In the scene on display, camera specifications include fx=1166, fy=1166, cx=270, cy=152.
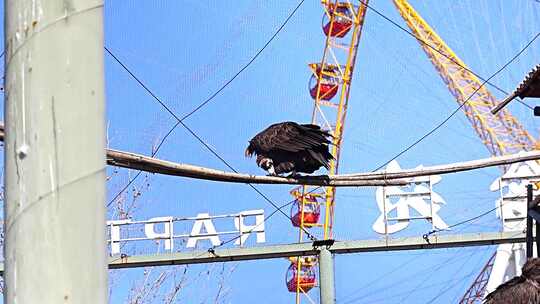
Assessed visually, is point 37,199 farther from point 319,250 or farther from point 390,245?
point 390,245

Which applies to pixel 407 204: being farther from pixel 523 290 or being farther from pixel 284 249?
pixel 523 290

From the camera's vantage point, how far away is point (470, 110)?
214ft

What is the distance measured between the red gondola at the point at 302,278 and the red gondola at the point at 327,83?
890 cm

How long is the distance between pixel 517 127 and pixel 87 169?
64.3 meters

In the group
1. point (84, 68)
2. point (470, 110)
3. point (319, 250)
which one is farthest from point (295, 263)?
point (84, 68)

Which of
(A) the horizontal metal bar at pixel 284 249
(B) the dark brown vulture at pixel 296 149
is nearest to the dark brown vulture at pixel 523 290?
(B) the dark brown vulture at pixel 296 149

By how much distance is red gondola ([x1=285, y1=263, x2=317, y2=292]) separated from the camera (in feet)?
198

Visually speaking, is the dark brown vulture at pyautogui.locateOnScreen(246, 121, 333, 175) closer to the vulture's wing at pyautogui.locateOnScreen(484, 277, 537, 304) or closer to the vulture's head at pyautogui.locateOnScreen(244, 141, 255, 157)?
the vulture's head at pyautogui.locateOnScreen(244, 141, 255, 157)

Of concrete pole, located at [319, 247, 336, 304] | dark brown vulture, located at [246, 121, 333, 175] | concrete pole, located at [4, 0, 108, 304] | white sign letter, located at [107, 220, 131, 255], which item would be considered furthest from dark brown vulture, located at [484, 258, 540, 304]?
white sign letter, located at [107, 220, 131, 255]

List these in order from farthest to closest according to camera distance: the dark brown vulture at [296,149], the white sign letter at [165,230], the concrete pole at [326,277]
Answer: the white sign letter at [165,230] < the concrete pole at [326,277] < the dark brown vulture at [296,149]

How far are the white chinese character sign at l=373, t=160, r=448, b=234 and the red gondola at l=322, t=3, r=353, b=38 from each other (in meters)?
25.0

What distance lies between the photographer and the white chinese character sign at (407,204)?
33.5 meters

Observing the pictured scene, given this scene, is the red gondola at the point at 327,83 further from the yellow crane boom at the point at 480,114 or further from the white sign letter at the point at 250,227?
the white sign letter at the point at 250,227

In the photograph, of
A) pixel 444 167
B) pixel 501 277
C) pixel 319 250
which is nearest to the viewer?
pixel 444 167
